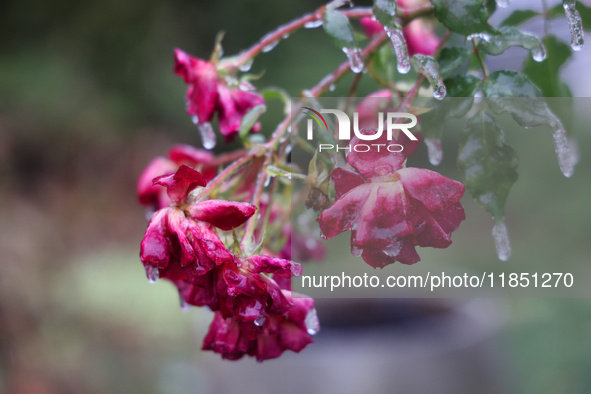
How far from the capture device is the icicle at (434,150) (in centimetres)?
23

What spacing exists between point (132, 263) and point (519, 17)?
1818 millimetres

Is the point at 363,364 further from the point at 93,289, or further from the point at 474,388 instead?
the point at 93,289

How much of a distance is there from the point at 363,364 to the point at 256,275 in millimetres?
593

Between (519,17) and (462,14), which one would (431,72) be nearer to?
(462,14)

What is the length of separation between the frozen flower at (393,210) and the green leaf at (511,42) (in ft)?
0.27

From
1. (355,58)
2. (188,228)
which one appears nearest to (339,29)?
(355,58)

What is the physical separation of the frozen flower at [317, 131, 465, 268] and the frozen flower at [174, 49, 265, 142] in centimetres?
10

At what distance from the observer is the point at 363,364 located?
2.39 ft

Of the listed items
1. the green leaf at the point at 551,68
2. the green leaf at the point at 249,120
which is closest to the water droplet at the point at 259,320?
the green leaf at the point at 249,120

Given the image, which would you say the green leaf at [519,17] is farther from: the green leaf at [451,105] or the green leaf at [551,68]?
the green leaf at [451,105]

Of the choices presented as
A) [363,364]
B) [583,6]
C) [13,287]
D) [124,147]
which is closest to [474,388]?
[363,364]

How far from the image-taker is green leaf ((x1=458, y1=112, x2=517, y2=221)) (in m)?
0.21

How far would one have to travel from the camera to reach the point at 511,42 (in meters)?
0.22

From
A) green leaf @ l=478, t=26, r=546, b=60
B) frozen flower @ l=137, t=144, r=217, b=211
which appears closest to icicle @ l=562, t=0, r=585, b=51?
green leaf @ l=478, t=26, r=546, b=60
